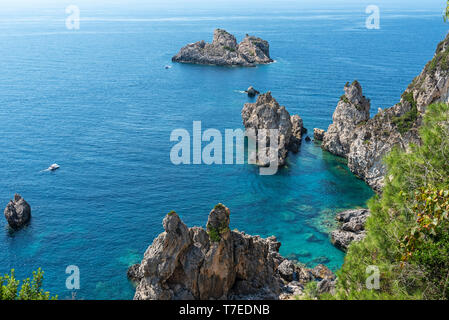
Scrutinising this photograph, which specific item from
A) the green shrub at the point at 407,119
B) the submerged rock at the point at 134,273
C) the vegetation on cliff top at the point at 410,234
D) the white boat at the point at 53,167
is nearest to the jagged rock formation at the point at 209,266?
the submerged rock at the point at 134,273

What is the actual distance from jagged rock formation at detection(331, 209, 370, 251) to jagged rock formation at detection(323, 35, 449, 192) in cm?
1189

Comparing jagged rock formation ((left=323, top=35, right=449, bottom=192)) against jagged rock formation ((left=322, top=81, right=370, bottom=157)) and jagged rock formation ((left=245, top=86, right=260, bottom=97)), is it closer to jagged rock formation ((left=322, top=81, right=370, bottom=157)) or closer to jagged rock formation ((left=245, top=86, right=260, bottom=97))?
jagged rock formation ((left=322, top=81, right=370, bottom=157))

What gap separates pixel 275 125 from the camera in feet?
337

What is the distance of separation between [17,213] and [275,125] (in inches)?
2366

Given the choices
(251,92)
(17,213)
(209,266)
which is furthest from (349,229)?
(251,92)

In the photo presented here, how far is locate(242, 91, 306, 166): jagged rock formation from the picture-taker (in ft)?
316

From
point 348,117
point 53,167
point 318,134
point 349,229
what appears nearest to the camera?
point 349,229

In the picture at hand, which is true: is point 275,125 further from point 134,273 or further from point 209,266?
point 209,266

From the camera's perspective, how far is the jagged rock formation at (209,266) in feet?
151

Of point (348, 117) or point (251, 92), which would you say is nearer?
point (348, 117)

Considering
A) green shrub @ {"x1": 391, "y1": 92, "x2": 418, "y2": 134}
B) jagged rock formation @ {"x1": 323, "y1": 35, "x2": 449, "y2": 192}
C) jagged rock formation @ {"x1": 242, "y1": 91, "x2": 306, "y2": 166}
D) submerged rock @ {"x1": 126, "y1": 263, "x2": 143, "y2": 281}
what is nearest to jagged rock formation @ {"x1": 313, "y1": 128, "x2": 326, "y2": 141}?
jagged rock formation @ {"x1": 242, "y1": 91, "x2": 306, "y2": 166}

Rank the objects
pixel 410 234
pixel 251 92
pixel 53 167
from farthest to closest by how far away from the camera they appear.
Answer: pixel 251 92, pixel 53 167, pixel 410 234

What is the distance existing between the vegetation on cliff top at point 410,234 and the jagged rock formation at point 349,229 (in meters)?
34.2
